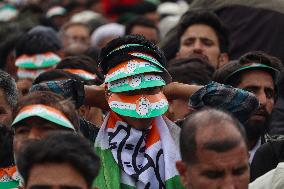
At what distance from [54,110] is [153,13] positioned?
1035 centimetres

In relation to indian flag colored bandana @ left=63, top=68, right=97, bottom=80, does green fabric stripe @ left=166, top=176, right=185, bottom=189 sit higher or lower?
lower

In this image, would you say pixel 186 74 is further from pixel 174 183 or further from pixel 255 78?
pixel 174 183

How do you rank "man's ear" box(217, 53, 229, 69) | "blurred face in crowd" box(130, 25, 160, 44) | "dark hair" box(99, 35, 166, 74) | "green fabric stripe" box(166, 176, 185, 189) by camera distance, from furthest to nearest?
1. "blurred face in crowd" box(130, 25, 160, 44)
2. "man's ear" box(217, 53, 229, 69)
3. "dark hair" box(99, 35, 166, 74)
4. "green fabric stripe" box(166, 176, 185, 189)

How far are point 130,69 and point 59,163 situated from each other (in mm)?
1278

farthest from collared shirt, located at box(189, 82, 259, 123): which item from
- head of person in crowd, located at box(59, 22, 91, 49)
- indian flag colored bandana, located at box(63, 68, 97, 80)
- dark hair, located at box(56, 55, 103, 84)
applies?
head of person in crowd, located at box(59, 22, 91, 49)

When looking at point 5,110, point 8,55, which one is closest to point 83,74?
point 5,110

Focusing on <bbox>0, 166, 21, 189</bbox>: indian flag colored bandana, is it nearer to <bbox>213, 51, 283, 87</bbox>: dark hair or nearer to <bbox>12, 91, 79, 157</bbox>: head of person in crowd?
<bbox>12, 91, 79, 157</bbox>: head of person in crowd

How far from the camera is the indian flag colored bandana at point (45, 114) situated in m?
5.76

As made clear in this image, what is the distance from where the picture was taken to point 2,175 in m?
6.35

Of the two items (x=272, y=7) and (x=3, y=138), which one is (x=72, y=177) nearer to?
(x=3, y=138)

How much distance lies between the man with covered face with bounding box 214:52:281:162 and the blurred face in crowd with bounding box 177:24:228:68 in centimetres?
174

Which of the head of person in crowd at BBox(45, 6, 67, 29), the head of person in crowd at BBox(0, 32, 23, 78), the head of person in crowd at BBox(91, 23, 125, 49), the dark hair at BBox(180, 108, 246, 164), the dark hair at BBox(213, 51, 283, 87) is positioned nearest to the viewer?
the dark hair at BBox(180, 108, 246, 164)

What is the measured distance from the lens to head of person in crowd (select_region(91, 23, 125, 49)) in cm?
1405

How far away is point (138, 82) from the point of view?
6.23 metres
